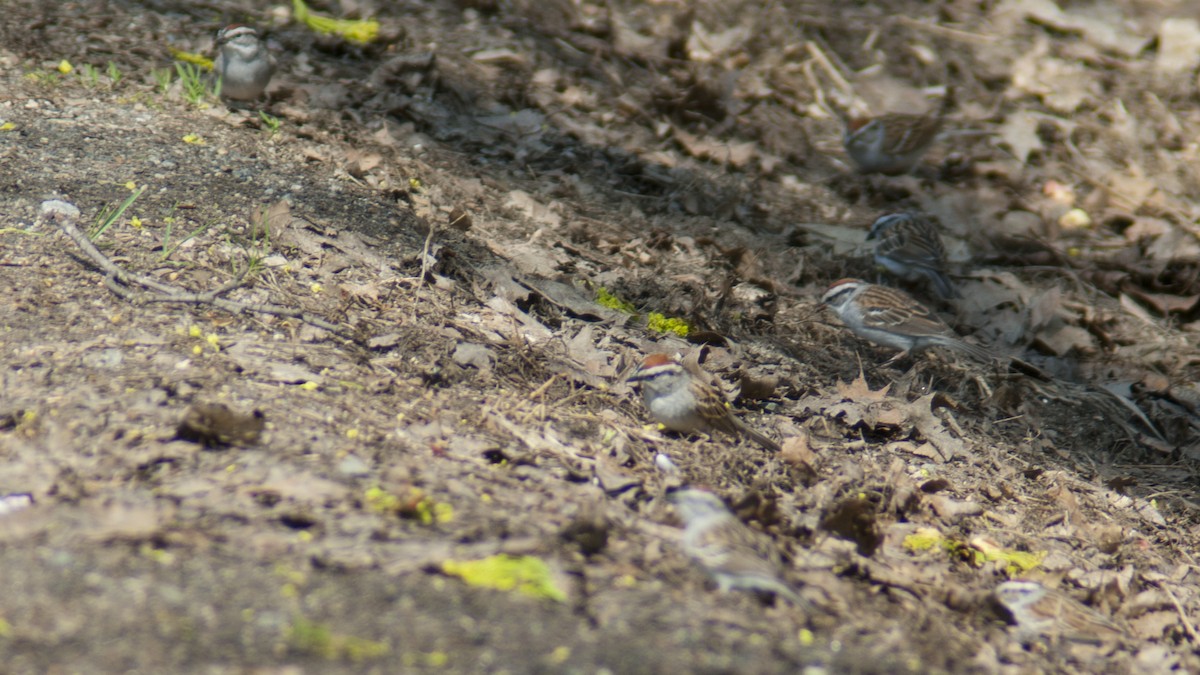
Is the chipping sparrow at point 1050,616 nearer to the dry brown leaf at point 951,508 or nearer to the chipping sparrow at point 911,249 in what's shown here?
the dry brown leaf at point 951,508

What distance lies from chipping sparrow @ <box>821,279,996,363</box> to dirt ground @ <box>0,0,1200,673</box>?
0.37 ft

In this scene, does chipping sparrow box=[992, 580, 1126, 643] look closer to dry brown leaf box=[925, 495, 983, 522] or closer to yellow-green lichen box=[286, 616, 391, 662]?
dry brown leaf box=[925, 495, 983, 522]

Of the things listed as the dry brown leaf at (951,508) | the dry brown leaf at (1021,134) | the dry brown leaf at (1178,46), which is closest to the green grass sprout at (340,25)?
the dry brown leaf at (1021,134)

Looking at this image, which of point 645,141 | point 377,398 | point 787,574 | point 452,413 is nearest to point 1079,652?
point 787,574

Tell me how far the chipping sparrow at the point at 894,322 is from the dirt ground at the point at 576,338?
4.5 inches

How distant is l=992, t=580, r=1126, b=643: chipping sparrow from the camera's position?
293 centimetres

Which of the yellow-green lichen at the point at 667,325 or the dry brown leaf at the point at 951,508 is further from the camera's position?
the yellow-green lichen at the point at 667,325

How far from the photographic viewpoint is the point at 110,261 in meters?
3.93

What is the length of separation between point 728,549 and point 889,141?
15.6 feet

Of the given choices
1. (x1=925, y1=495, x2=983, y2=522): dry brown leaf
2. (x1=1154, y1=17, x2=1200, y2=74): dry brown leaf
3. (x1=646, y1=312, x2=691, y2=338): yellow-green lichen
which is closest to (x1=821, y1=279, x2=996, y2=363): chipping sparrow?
(x1=646, y1=312, x2=691, y2=338): yellow-green lichen

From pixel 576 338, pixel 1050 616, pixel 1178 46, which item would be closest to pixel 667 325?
pixel 576 338

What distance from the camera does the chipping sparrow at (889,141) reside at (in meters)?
6.63

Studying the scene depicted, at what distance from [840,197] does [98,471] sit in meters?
5.23

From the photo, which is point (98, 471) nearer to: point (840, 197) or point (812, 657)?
point (812, 657)
